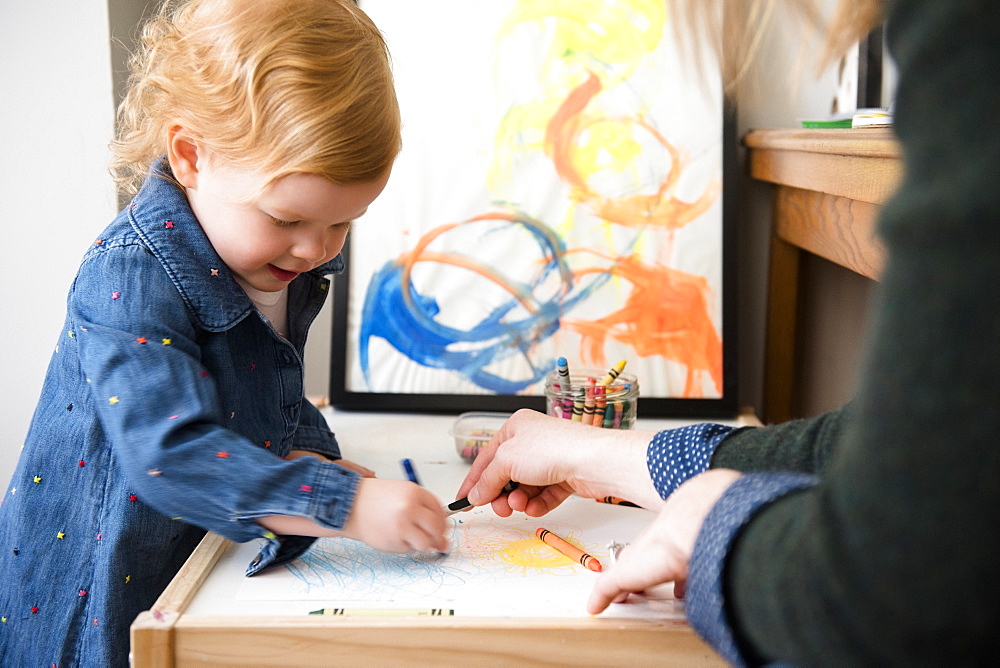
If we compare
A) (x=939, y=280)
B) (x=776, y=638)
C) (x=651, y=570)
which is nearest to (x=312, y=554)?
(x=651, y=570)

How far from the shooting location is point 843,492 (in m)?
0.39

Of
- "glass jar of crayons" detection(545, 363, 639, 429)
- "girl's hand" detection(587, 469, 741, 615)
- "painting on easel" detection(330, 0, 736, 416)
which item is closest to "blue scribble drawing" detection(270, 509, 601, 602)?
"girl's hand" detection(587, 469, 741, 615)

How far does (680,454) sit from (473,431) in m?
0.39

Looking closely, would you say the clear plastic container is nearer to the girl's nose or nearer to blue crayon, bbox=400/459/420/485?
blue crayon, bbox=400/459/420/485

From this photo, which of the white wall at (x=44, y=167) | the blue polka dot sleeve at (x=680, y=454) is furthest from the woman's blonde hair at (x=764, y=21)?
the white wall at (x=44, y=167)

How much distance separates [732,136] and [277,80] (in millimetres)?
867

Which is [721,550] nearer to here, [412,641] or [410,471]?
[412,641]

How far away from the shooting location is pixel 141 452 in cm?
73

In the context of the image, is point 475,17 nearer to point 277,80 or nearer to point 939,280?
point 277,80

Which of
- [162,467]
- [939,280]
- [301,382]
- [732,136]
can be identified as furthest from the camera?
[732,136]

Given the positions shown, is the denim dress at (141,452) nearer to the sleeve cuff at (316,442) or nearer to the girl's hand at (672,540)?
the sleeve cuff at (316,442)

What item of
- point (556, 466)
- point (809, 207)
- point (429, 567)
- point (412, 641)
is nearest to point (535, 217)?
point (809, 207)

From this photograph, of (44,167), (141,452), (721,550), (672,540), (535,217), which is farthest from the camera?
(535,217)

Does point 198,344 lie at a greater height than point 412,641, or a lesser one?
greater
